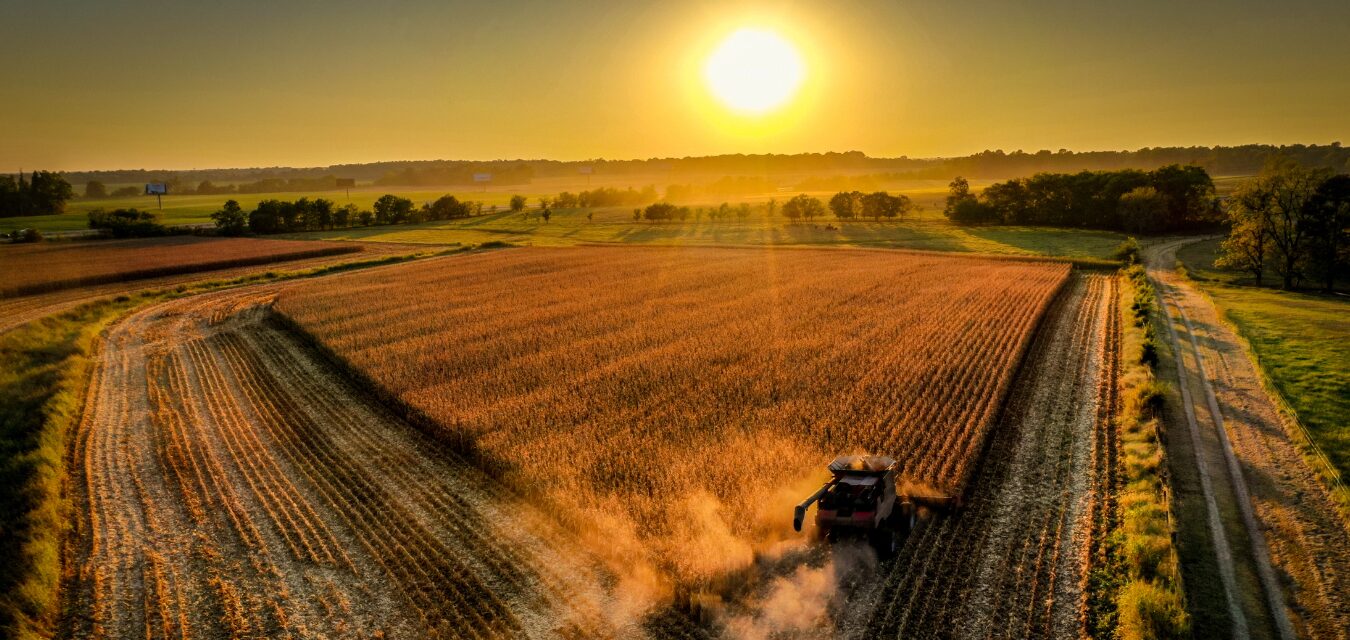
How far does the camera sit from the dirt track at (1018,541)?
1110 centimetres

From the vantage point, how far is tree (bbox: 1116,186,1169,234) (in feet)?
274

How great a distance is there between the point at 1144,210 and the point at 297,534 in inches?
3986

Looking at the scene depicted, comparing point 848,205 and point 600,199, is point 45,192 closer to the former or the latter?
point 600,199

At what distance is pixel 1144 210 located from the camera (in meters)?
83.8

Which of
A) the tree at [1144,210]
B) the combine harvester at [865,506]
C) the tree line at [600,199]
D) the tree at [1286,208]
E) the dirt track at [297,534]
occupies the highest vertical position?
the tree line at [600,199]

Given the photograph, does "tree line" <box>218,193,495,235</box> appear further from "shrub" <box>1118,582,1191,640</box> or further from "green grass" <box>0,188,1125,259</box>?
"shrub" <box>1118,582,1191,640</box>

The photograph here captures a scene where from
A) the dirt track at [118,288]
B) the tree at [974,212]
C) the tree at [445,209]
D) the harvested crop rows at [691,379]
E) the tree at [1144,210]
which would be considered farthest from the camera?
the tree at [445,209]

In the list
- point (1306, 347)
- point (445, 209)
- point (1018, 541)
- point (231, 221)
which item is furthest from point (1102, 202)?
point (231, 221)

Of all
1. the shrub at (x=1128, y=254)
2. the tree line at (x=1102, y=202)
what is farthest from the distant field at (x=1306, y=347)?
the tree line at (x=1102, y=202)

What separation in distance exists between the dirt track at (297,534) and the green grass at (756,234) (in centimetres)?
6770

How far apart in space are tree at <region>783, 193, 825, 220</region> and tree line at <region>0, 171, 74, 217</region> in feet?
451

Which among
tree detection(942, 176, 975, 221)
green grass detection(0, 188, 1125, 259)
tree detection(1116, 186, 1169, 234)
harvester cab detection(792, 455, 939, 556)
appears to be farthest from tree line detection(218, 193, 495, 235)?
tree detection(1116, 186, 1169, 234)

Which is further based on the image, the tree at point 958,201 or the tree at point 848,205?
the tree at point 848,205

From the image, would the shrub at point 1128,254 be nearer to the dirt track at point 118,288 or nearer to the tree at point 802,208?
the tree at point 802,208
